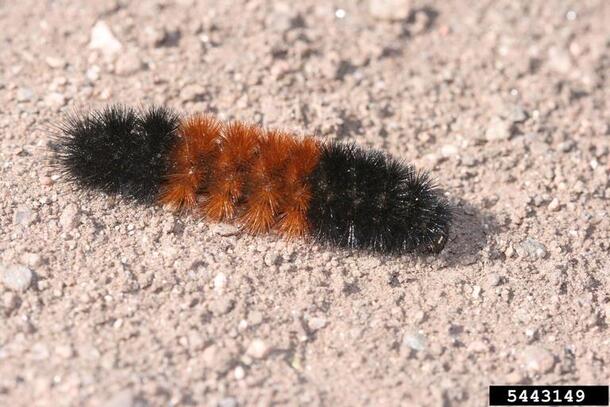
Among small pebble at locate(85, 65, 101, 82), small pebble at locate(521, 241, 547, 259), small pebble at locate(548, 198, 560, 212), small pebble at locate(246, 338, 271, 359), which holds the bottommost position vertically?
small pebble at locate(246, 338, 271, 359)

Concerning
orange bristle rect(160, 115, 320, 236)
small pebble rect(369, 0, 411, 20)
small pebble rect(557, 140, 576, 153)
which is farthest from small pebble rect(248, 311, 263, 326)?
small pebble rect(369, 0, 411, 20)

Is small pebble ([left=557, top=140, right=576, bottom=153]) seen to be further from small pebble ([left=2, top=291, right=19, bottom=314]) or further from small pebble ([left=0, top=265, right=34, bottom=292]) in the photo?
small pebble ([left=2, top=291, right=19, bottom=314])

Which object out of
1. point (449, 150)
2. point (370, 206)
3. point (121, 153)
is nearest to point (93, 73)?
point (121, 153)

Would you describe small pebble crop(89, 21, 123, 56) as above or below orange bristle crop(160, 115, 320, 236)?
above

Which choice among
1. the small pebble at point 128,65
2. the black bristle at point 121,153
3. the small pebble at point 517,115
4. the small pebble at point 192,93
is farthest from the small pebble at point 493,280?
the small pebble at point 128,65

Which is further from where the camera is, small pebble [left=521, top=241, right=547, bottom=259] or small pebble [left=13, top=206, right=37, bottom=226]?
small pebble [left=521, top=241, right=547, bottom=259]

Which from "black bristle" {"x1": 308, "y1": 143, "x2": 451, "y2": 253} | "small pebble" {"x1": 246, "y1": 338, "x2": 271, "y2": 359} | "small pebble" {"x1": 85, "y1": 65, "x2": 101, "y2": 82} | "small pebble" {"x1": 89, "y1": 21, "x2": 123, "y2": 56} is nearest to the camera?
"small pebble" {"x1": 246, "y1": 338, "x2": 271, "y2": 359}

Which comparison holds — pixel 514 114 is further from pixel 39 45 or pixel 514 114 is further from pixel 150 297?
pixel 39 45

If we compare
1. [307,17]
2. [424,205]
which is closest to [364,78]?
[307,17]
